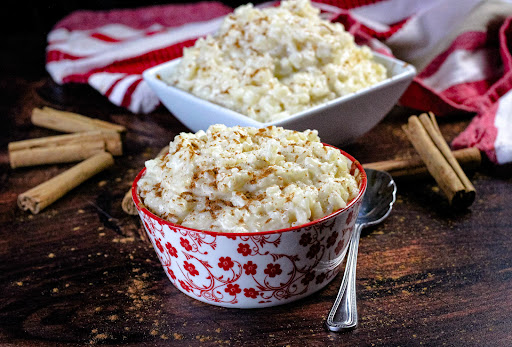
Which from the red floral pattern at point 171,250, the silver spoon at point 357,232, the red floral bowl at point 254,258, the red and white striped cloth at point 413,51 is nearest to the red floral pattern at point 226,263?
the red floral bowl at point 254,258

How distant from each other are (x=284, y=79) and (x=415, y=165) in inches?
20.2

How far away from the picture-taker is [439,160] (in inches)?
73.3

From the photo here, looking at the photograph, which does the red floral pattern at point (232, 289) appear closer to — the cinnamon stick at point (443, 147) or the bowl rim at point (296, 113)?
the bowl rim at point (296, 113)

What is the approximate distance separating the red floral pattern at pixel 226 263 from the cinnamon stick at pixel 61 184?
831 mm

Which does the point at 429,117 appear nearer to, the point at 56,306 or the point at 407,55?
the point at 407,55

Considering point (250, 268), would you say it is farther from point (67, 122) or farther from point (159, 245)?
point (67, 122)

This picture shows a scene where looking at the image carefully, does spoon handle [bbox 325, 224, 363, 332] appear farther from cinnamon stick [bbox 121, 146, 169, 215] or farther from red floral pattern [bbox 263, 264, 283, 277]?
cinnamon stick [bbox 121, 146, 169, 215]

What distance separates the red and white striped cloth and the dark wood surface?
1.32 ft

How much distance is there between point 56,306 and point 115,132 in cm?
90

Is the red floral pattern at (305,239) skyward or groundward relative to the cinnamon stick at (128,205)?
skyward

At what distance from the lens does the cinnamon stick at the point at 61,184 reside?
74.1 inches

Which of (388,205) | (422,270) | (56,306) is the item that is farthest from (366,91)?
(56,306)

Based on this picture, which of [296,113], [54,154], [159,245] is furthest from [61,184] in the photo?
[296,113]

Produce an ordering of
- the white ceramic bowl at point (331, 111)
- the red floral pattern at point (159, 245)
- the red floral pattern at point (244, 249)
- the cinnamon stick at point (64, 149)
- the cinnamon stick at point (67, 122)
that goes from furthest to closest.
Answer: the cinnamon stick at point (67, 122) < the cinnamon stick at point (64, 149) < the white ceramic bowl at point (331, 111) < the red floral pattern at point (159, 245) < the red floral pattern at point (244, 249)
